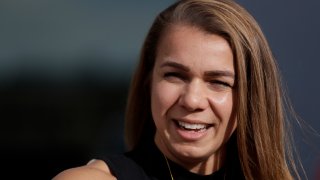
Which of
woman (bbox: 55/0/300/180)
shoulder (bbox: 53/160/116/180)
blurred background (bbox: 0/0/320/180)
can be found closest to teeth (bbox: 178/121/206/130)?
woman (bbox: 55/0/300/180)

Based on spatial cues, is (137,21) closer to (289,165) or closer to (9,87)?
(9,87)

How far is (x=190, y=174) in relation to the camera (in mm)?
1893

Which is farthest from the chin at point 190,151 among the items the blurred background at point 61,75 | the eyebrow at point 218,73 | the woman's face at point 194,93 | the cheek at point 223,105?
the blurred background at point 61,75

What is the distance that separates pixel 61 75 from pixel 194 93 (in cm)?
212

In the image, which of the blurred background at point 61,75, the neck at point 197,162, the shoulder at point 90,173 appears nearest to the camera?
the shoulder at point 90,173

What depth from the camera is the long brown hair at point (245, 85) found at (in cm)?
183

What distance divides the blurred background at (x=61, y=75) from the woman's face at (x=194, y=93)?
192 cm

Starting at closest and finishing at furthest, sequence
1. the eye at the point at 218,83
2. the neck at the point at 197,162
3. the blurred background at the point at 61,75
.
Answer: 1. the eye at the point at 218,83
2. the neck at the point at 197,162
3. the blurred background at the point at 61,75

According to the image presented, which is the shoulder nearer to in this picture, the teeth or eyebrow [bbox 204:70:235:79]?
the teeth

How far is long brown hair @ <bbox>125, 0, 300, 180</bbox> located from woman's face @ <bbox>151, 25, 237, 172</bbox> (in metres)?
0.04

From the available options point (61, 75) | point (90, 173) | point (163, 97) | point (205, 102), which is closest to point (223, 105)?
point (205, 102)

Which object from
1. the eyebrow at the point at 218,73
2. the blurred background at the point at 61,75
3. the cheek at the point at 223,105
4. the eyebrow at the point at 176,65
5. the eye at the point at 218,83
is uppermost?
the eyebrow at the point at 176,65

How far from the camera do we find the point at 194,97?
172cm

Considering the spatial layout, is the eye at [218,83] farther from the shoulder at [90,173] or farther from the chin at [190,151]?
the shoulder at [90,173]
